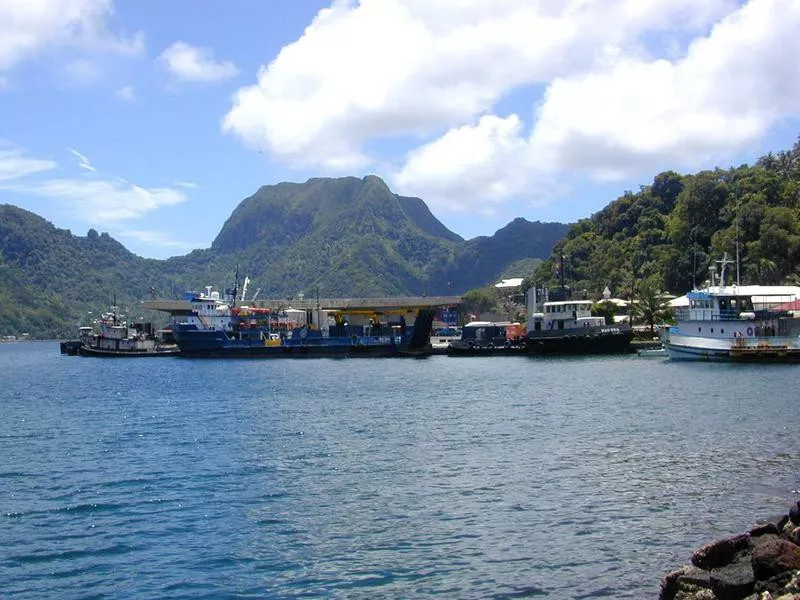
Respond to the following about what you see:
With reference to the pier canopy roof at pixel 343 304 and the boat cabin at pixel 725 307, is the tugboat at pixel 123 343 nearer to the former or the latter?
the pier canopy roof at pixel 343 304

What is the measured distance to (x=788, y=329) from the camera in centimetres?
5962

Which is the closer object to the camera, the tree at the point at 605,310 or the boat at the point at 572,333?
the boat at the point at 572,333

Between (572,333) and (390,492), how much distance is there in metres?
56.7

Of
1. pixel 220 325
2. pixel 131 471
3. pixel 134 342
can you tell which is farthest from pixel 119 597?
pixel 134 342

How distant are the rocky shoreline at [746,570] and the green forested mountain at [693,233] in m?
69.3

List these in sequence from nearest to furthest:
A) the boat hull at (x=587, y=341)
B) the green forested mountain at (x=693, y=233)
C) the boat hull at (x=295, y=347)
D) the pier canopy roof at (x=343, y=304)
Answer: the boat hull at (x=587, y=341), the green forested mountain at (x=693, y=233), the boat hull at (x=295, y=347), the pier canopy roof at (x=343, y=304)

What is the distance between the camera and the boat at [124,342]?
342 ft

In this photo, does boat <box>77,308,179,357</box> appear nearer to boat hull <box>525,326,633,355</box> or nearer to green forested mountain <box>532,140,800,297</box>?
boat hull <box>525,326,633,355</box>

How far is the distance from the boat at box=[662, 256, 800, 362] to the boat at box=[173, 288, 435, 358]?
3068cm

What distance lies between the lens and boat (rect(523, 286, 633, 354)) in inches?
2906

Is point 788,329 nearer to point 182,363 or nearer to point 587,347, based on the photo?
point 587,347

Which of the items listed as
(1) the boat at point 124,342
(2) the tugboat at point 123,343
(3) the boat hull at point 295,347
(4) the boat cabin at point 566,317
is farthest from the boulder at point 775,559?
(1) the boat at point 124,342

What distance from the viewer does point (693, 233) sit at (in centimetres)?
9562

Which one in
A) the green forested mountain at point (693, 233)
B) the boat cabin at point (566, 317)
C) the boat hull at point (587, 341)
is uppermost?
the green forested mountain at point (693, 233)
